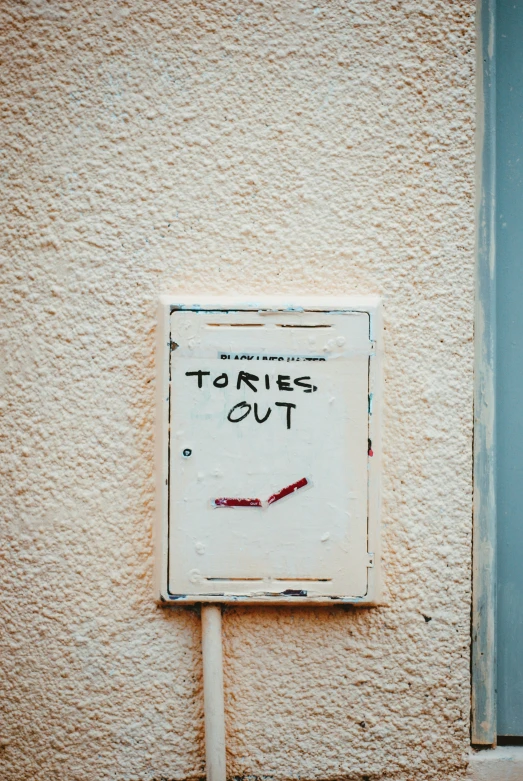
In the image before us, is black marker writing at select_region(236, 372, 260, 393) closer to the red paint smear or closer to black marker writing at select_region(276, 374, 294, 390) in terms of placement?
black marker writing at select_region(276, 374, 294, 390)

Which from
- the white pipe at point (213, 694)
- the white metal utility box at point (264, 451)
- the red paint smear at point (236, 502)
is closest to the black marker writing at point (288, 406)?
the white metal utility box at point (264, 451)

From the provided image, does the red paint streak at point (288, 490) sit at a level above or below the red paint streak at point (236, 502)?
above

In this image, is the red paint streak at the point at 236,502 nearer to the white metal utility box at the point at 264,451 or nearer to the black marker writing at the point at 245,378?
the white metal utility box at the point at 264,451

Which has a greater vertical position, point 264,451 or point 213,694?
point 264,451

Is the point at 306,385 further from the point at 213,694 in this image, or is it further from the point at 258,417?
the point at 213,694

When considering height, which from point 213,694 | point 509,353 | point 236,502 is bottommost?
point 213,694

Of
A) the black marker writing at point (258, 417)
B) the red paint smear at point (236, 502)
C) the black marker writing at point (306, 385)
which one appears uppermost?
the black marker writing at point (306, 385)

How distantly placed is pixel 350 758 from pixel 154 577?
1.36 ft

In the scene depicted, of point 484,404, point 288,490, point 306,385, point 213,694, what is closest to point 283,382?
point 306,385

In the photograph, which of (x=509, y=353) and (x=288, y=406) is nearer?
(x=288, y=406)

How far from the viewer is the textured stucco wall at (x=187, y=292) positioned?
80cm

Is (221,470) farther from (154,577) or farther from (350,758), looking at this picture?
(350,758)

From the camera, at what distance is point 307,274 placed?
0.81 metres

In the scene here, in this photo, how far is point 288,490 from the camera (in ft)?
2.50
